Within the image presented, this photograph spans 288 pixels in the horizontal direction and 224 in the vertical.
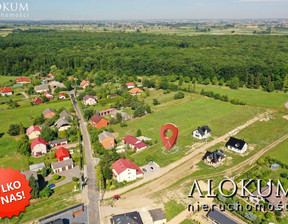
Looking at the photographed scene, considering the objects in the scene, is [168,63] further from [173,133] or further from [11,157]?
[11,157]

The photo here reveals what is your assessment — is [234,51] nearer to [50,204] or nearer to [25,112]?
[25,112]

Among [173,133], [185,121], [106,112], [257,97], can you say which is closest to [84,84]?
[106,112]

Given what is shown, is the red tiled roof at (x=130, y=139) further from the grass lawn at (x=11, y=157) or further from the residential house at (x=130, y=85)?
the residential house at (x=130, y=85)

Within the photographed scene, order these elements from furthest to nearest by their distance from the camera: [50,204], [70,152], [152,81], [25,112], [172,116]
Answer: [152,81] < [25,112] < [172,116] < [70,152] < [50,204]

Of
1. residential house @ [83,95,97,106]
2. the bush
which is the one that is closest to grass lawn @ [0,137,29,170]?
the bush

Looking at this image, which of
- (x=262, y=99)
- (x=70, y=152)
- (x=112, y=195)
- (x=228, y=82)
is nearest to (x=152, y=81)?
(x=228, y=82)

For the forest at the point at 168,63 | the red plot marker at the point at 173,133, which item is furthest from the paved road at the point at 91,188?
the forest at the point at 168,63

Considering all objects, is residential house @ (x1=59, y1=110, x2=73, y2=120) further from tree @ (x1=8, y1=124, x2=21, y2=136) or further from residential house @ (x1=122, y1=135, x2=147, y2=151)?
residential house @ (x1=122, y1=135, x2=147, y2=151)
